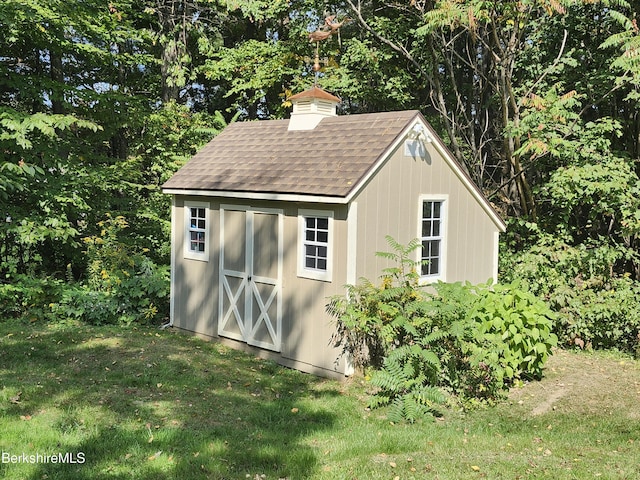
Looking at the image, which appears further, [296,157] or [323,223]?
[296,157]

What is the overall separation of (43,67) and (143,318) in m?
8.72

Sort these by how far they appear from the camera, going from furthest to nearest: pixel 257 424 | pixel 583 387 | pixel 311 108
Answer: pixel 311 108 < pixel 583 387 < pixel 257 424

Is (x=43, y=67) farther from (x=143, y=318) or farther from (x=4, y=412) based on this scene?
(x=4, y=412)

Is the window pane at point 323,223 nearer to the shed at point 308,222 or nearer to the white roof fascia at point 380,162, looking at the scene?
the shed at point 308,222

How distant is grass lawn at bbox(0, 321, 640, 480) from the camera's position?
5.65 m

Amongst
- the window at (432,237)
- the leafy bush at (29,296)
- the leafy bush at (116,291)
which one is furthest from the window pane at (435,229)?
the leafy bush at (29,296)

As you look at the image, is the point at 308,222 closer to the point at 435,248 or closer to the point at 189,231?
the point at 435,248

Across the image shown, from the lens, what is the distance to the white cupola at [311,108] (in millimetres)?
11055

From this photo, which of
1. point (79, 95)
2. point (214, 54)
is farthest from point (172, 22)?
point (79, 95)

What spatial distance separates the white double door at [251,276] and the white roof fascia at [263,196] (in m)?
0.27

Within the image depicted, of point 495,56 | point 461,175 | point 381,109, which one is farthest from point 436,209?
point 381,109

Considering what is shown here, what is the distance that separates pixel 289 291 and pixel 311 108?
3.40m

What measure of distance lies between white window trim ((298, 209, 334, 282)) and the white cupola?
2225 millimetres

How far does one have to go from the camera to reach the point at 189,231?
38.1 feet
